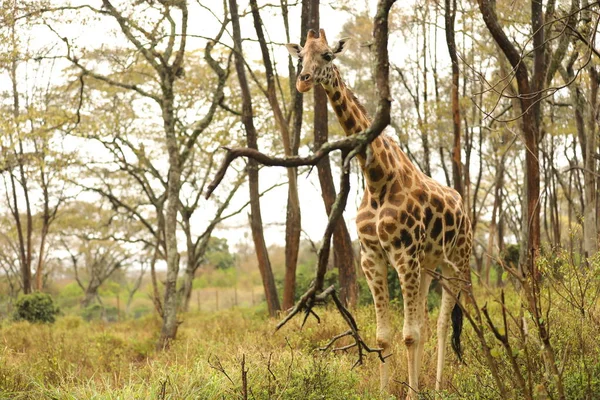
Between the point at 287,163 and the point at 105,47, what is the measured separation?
13.0m

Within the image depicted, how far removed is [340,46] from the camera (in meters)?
4.98

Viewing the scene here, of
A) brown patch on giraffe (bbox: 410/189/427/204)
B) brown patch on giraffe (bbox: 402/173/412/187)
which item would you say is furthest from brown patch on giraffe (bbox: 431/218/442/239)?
brown patch on giraffe (bbox: 402/173/412/187)

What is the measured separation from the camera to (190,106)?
20.1m

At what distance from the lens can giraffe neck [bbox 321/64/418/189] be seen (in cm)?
512

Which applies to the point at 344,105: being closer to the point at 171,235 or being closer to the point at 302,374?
the point at 302,374

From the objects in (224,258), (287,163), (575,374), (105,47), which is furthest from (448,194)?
(224,258)

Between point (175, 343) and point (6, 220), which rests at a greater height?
point (6, 220)

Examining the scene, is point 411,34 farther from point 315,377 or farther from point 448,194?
point 315,377

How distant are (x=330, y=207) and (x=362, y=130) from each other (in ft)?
20.5

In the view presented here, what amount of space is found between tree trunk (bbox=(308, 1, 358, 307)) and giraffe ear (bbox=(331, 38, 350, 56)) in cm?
Answer: 621

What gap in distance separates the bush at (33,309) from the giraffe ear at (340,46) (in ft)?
53.4

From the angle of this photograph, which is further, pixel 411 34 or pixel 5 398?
pixel 411 34

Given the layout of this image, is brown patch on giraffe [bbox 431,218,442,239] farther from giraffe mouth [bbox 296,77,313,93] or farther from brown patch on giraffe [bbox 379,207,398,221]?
giraffe mouth [bbox 296,77,313,93]

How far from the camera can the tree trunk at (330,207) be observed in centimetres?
1130
